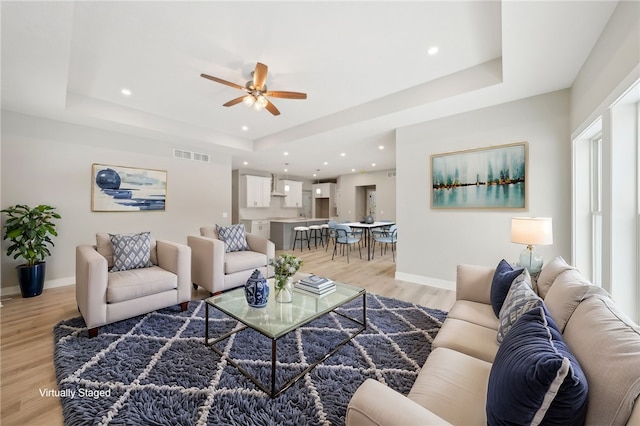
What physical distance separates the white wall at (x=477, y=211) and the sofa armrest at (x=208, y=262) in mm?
2720

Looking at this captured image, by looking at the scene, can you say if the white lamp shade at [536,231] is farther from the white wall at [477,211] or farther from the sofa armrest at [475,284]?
the white wall at [477,211]

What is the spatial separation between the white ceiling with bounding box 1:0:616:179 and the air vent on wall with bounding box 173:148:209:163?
2.66 ft

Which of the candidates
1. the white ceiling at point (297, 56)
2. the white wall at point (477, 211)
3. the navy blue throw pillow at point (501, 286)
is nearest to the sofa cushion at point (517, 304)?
the navy blue throw pillow at point (501, 286)

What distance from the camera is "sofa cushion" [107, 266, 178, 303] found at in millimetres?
2411

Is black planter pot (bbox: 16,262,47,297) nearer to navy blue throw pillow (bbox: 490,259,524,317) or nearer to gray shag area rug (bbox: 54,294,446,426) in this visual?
gray shag area rug (bbox: 54,294,446,426)

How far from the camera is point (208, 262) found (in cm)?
325

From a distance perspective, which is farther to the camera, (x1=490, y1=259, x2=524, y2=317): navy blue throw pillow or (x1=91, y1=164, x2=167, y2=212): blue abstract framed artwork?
(x1=91, y1=164, x2=167, y2=212): blue abstract framed artwork

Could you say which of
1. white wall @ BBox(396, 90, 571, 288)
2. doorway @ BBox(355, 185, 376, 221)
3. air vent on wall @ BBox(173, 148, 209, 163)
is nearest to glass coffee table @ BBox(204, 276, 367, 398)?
white wall @ BBox(396, 90, 571, 288)

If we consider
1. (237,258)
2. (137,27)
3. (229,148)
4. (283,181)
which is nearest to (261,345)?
(237,258)

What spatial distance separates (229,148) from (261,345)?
4.34 meters

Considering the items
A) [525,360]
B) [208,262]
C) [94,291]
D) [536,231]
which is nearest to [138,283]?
[94,291]

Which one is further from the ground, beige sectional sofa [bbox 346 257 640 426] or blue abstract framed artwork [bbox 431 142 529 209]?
blue abstract framed artwork [bbox 431 142 529 209]

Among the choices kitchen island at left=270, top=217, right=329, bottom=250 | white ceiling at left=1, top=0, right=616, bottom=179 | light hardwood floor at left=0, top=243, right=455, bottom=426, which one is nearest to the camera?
light hardwood floor at left=0, top=243, right=455, bottom=426

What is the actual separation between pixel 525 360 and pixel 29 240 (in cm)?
512
